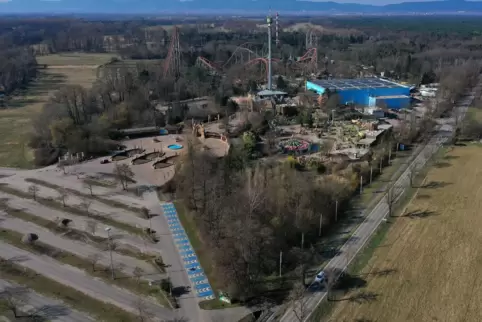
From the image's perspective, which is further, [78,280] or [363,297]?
[78,280]

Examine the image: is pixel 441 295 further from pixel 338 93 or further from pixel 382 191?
pixel 338 93

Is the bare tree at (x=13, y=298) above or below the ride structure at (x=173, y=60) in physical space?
below

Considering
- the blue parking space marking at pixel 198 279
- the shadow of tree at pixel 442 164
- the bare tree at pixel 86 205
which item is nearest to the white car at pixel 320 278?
the blue parking space marking at pixel 198 279

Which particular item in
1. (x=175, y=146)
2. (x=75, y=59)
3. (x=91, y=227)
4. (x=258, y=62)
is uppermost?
(x=258, y=62)

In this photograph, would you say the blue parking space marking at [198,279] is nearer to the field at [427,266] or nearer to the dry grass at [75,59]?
the field at [427,266]

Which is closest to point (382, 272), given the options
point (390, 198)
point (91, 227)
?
point (390, 198)

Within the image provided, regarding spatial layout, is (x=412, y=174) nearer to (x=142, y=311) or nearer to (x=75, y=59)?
(x=142, y=311)

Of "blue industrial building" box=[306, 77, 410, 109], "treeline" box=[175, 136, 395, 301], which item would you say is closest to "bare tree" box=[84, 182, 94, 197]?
"treeline" box=[175, 136, 395, 301]
